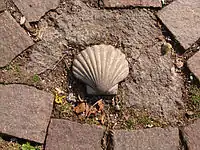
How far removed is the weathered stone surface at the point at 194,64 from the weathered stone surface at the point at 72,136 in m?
0.65

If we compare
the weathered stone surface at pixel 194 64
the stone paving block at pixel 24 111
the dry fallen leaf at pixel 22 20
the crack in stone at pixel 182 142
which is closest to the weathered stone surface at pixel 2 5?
the dry fallen leaf at pixel 22 20

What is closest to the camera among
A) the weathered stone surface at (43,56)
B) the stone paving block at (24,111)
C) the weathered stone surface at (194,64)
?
the stone paving block at (24,111)

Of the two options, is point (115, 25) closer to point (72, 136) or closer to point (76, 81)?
point (76, 81)

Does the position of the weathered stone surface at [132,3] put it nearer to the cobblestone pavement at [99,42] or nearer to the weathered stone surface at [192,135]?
the cobblestone pavement at [99,42]

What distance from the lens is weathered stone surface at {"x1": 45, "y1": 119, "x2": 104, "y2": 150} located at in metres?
2.16

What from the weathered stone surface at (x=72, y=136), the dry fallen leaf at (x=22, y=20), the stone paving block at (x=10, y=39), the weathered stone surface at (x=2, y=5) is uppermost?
the weathered stone surface at (x=2, y=5)

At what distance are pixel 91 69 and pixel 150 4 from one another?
1.87 feet

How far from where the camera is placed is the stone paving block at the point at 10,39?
2.22 m

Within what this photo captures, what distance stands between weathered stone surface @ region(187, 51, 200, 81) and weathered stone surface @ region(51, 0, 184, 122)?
0.30 feet

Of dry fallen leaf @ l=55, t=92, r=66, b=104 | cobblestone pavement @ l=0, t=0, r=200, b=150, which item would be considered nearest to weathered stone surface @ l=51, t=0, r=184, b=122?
cobblestone pavement @ l=0, t=0, r=200, b=150

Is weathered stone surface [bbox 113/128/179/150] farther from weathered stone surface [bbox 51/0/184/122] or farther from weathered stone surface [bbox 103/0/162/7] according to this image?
weathered stone surface [bbox 103/0/162/7]

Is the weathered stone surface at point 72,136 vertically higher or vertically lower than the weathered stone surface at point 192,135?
higher

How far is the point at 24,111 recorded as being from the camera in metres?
2.16

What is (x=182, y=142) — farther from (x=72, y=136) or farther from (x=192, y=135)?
(x=72, y=136)
